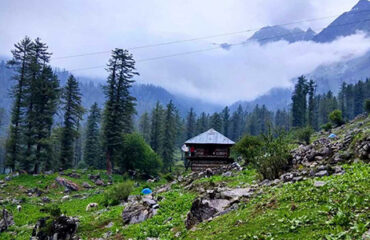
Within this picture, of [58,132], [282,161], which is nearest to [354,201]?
[282,161]

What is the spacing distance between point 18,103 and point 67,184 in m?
12.6

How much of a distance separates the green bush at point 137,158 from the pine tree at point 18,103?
12.9 meters

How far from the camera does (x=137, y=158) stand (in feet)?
129

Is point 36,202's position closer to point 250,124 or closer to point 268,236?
point 268,236

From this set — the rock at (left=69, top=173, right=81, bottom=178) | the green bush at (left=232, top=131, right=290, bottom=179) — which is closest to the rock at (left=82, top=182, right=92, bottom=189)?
the rock at (left=69, top=173, right=81, bottom=178)

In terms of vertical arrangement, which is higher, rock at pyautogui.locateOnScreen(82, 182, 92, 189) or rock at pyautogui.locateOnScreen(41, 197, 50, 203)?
rock at pyautogui.locateOnScreen(82, 182, 92, 189)

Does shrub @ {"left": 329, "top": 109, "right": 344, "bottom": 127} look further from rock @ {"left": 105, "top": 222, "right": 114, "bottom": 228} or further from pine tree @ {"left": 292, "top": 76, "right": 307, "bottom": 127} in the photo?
rock @ {"left": 105, "top": 222, "right": 114, "bottom": 228}

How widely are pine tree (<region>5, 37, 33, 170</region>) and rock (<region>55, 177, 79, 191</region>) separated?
7.37m

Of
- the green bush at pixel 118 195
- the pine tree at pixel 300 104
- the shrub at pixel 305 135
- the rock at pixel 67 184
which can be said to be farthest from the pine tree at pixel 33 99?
the pine tree at pixel 300 104

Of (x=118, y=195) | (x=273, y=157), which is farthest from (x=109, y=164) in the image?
(x=273, y=157)

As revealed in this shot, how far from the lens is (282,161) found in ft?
49.9

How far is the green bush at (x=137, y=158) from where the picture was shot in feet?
128

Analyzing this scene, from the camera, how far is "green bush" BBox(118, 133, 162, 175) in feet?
128

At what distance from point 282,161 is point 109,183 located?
23386mm
